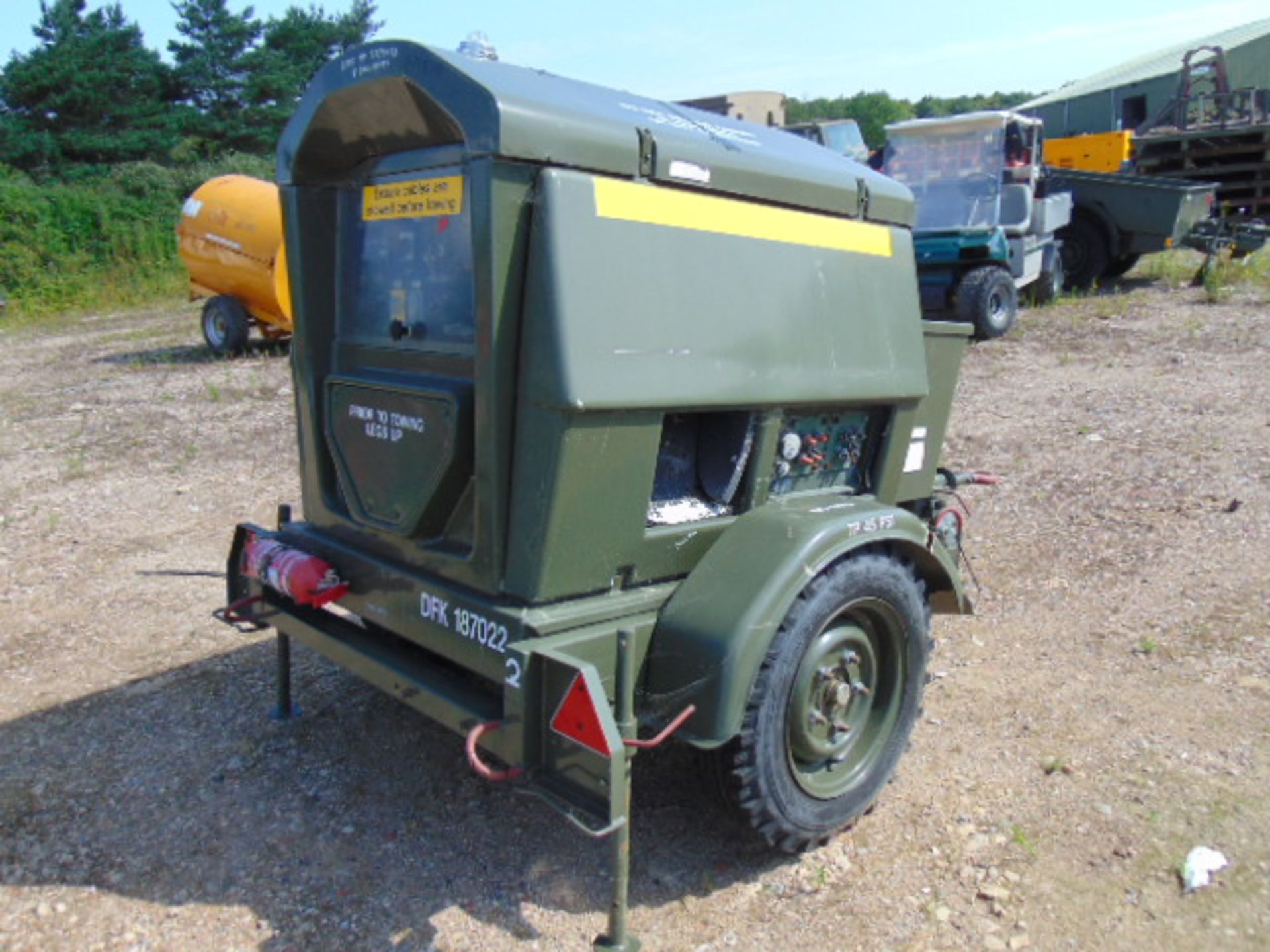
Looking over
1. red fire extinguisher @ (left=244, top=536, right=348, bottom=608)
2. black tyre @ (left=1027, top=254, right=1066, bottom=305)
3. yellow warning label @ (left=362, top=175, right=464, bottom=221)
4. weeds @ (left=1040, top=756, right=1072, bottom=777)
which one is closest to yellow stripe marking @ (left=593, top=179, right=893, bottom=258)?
yellow warning label @ (left=362, top=175, right=464, bottom=221)

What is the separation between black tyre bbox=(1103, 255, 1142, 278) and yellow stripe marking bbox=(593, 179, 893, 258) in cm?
1191

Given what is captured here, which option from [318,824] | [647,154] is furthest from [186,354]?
[647,154]

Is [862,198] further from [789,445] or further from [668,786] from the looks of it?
[668,786]

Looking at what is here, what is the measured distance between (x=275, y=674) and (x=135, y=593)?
1.33 m

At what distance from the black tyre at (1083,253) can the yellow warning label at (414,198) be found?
40.6 ft

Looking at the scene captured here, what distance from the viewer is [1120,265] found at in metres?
13.9

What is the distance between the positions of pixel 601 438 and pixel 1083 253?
1280 cm

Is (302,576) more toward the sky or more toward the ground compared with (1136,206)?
more toward the ground

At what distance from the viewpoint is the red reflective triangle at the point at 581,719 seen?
2.32 meters

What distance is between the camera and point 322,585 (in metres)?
3.18

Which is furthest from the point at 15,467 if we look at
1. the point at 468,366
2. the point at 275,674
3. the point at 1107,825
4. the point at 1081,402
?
the point at 1081,402

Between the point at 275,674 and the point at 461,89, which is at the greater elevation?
the point at 461,89

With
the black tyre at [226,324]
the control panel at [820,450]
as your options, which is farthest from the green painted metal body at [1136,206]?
the control panel at [820,450]

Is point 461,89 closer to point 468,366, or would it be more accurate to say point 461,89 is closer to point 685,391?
point 468,366
